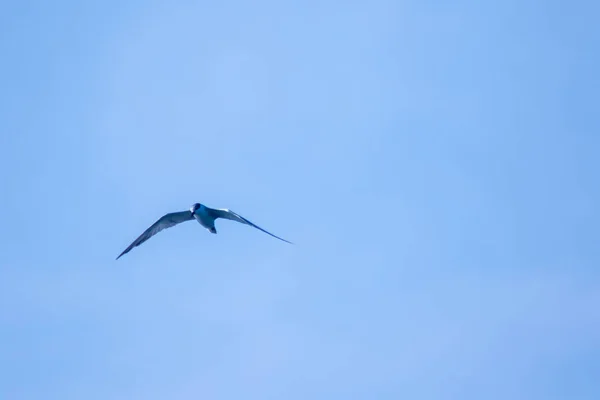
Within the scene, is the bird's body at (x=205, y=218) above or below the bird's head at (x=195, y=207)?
below

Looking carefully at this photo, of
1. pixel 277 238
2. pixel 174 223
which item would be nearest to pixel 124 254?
pixel 174 223

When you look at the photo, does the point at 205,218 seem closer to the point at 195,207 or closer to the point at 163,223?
the point at 195,207

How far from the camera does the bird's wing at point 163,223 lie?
119ft

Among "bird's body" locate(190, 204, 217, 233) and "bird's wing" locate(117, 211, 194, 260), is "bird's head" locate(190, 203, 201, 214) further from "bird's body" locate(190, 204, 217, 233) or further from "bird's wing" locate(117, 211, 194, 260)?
"bird's wing" locate(117, 211, 194, 260)

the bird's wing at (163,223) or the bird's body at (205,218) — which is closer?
the bird's body at (205,218)

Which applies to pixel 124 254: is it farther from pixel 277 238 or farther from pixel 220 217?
pixel 277 238

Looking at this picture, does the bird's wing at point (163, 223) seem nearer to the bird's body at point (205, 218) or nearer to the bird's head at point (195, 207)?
the bird's head at point (195, 207)

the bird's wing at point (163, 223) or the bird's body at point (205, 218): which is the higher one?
the bird's wing at point (163, 223)

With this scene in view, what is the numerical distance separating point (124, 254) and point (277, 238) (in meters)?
6.39

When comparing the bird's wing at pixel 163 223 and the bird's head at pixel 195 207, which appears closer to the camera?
the bird's head at pixel 195 207

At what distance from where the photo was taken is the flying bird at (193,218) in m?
35.4

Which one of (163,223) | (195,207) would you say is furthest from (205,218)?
(163,223)

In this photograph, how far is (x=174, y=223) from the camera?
36688mm

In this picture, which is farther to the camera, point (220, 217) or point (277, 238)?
point (220, 217)
